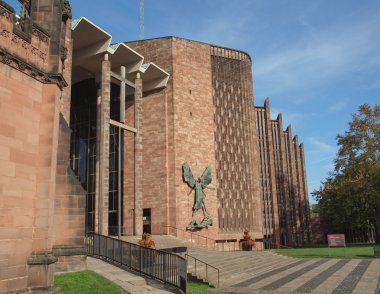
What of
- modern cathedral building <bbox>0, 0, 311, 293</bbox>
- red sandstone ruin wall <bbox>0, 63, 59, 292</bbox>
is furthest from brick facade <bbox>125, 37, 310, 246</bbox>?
red sandstone ruin wall <bbox>0, 63, 59, 292</bbox>

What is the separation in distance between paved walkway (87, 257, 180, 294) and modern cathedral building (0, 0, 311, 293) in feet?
3.62

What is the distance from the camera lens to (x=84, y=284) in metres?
11.2

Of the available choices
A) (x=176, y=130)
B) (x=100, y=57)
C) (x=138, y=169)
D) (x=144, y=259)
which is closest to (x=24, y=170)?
(x=144, y=259)

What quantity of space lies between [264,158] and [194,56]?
77.3 feet

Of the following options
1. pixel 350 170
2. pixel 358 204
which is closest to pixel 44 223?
pixel 350 170

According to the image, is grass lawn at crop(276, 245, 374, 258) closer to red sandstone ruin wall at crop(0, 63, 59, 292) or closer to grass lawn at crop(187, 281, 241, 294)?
grass lawn at crop(187, 281, 241, 294)

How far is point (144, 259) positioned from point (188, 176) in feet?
59.3

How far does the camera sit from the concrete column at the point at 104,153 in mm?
24875

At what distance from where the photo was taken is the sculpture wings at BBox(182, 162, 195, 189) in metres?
31.8

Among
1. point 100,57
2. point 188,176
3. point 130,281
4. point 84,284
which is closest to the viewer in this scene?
point 84,284

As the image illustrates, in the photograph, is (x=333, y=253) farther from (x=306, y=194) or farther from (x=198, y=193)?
(x=306, y=194)

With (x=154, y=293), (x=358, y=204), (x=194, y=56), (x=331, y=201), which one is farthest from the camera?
(x=331, y=201)

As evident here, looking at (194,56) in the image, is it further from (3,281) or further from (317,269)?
(3,281)

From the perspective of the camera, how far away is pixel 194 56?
3616 cm
